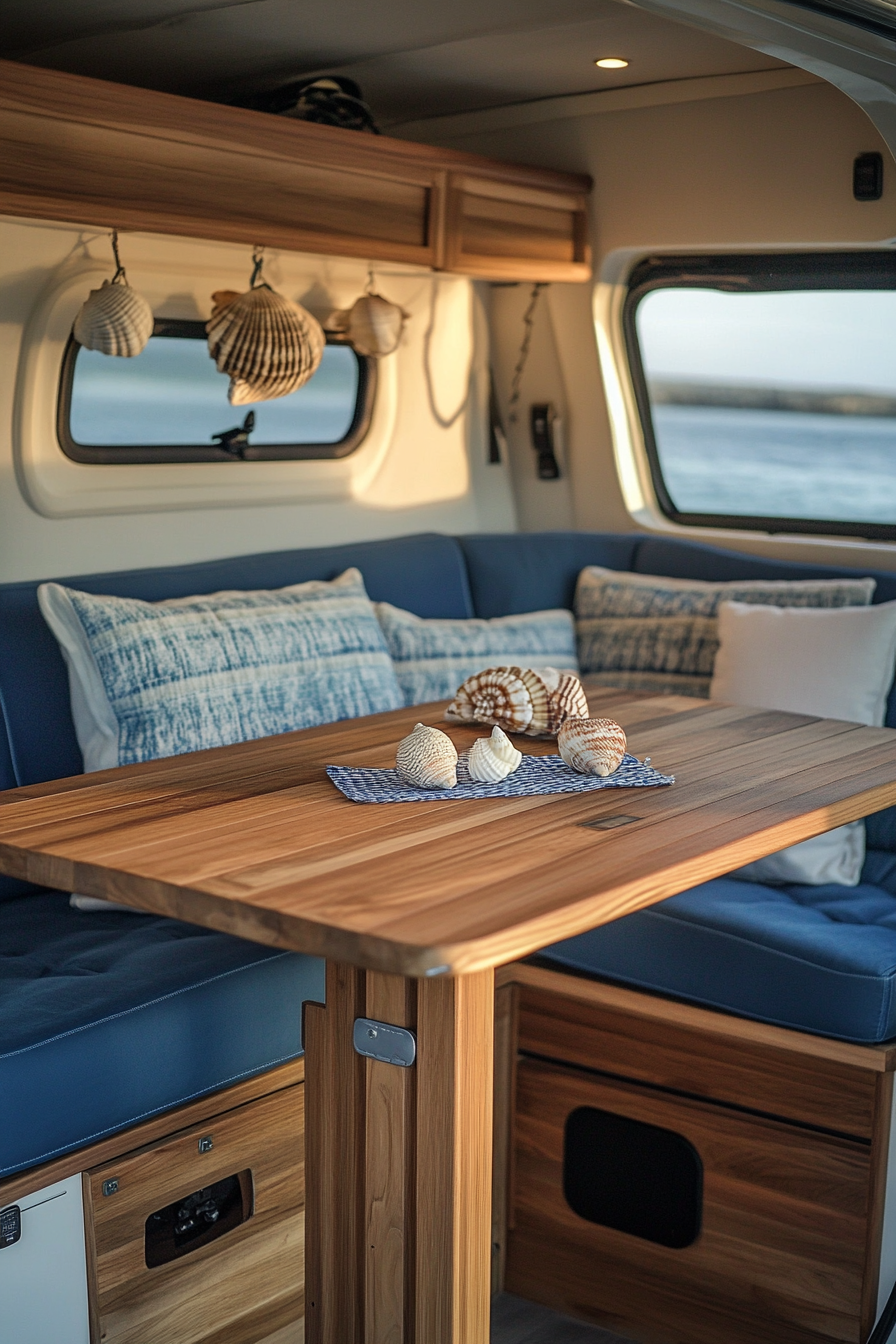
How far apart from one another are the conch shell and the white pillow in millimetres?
782

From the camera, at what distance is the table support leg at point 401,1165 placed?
1579 mm

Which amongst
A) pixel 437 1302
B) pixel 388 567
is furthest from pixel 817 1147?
pixel 388 567

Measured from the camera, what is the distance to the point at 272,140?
2.77 meters

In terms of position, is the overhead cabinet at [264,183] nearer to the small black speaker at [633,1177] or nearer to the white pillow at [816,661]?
the white pillow at [816,661]

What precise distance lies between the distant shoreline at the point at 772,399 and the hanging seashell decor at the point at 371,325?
0.87m

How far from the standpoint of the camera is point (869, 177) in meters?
3.16

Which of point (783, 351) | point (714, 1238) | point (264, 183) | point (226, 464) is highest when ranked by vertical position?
point (264, 183)

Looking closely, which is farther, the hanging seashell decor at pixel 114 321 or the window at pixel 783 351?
the window at pixel 783 351

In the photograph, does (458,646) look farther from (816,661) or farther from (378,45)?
(378,45)

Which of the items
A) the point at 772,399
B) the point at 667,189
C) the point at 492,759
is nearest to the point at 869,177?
the point at 667,189

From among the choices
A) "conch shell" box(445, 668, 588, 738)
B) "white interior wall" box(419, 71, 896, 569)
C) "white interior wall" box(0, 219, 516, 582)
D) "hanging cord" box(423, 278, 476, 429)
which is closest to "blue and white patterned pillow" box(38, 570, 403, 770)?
"white interior wall" box(0, 219, 516, 582)

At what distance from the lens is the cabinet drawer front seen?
193 cm

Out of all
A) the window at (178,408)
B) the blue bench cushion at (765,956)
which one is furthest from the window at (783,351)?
the blue bench cushion at (765,956)

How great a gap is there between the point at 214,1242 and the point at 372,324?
206 cm
